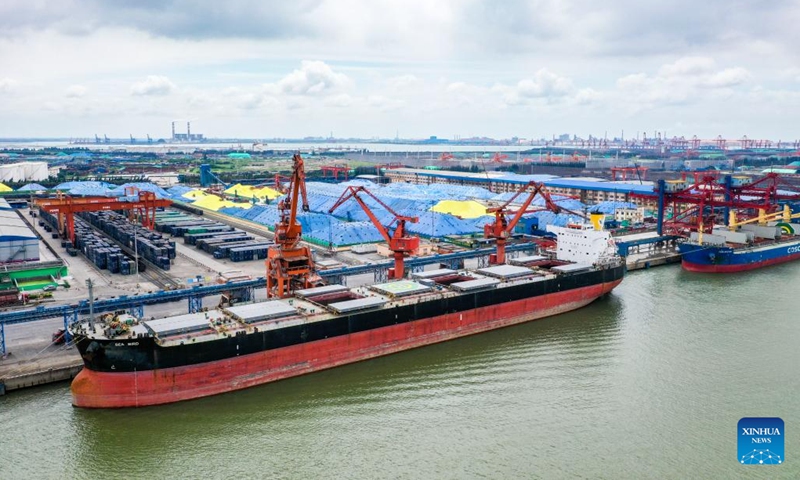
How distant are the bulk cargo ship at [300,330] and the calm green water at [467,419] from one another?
1.94ft

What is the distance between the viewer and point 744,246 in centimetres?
4238

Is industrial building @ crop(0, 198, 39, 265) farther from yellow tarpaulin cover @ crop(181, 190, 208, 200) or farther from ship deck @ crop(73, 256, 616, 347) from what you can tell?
yellow tarpaulin cover @ crop(181, 190, 208, 200)

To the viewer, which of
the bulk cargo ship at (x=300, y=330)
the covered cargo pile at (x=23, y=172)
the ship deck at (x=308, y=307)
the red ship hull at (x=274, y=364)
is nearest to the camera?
the red ship hull at (x=274, y=364)

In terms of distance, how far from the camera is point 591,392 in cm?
1972

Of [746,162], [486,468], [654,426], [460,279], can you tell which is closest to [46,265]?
[460,279]

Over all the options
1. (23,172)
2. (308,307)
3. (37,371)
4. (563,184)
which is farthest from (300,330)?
(23,172)

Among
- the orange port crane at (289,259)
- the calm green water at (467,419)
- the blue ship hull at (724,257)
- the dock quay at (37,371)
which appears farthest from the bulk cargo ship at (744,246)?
the dock quay at (37,371)

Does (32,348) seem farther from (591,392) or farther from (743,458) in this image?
(743,458)

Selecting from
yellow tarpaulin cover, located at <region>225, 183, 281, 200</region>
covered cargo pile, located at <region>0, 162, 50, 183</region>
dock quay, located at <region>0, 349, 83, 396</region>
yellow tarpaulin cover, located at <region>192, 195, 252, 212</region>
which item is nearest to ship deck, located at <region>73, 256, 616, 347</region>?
dock quay, located at <region>0, 349, 83, 396</region>

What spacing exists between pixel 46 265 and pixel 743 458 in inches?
1290

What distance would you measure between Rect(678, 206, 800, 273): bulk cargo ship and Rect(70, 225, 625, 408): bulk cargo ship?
13.1m

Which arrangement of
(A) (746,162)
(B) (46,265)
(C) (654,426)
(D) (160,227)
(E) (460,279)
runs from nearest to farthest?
(C) (654,426) < (E) (460,279) < (B) (46,265) < (D) (160,227) < (A) (746,162)

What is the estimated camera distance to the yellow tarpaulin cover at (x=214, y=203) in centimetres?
6662

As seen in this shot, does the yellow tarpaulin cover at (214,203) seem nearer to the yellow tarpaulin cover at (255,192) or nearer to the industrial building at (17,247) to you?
the yellow tarpaulin cover at (255,192)
